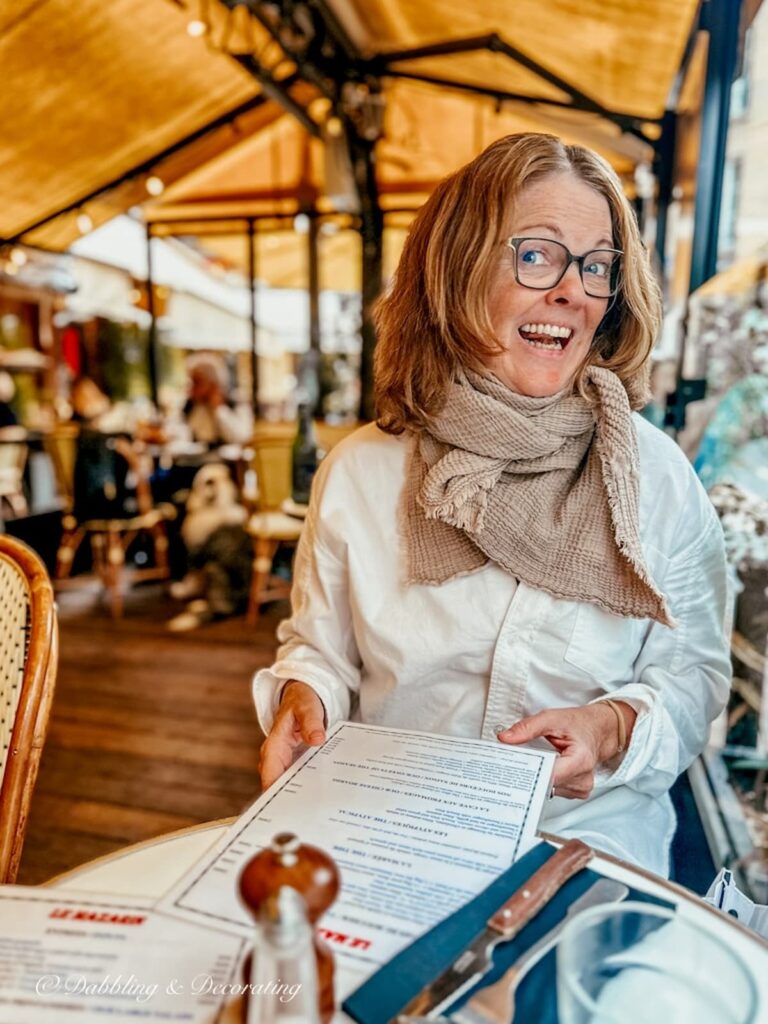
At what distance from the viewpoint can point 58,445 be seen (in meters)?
4.82

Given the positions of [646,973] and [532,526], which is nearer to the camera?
[646,973]

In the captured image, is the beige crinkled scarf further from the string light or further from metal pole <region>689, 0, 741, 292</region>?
the string light

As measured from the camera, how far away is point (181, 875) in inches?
27.8

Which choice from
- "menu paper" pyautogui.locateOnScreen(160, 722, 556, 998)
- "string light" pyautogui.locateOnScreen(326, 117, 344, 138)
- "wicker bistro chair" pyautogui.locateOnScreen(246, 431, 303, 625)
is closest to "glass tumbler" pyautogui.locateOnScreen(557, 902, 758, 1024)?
"menu paper" pyautogui.locateOnScreen(160, 722, 556, 998)

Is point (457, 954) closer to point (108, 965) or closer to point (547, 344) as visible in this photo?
point (108, 965)

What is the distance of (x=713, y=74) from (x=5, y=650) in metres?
2.07

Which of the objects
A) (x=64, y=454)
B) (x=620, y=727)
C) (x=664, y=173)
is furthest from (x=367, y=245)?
(x=620, y=727)

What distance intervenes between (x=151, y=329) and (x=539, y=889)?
6.73 m

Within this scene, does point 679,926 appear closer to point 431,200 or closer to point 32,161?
point 431,200

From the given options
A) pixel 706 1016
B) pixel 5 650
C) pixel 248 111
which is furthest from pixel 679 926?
pixel 248 111

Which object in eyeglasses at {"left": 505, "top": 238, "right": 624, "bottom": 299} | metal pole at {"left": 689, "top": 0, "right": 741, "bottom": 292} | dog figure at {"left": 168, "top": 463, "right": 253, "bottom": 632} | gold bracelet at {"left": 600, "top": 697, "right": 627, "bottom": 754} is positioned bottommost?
dog figure at {"left": 168, "top": 463, "right": 253, "bottom": 632}

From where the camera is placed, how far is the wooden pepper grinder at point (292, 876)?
442mm

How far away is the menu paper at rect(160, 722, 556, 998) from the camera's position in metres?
0.62

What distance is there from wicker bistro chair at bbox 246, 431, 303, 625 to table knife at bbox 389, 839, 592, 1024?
3.65m
